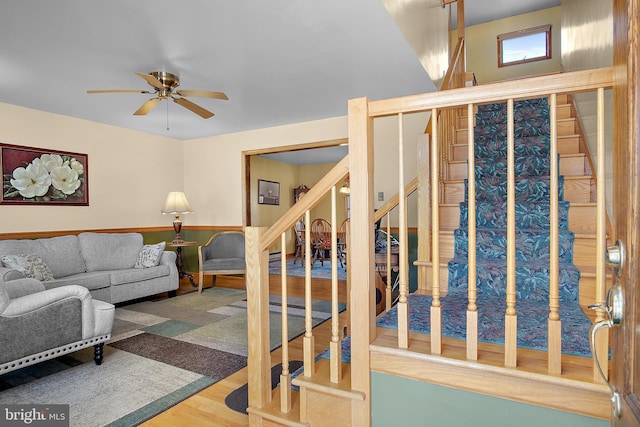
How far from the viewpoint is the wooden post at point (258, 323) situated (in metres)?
1.73

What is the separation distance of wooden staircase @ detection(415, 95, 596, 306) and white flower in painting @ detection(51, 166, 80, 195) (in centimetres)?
450

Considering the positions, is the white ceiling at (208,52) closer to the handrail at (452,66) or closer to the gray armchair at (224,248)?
the handrail at (452,66)

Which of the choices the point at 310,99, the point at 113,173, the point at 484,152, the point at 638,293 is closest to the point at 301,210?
the point at 638,293

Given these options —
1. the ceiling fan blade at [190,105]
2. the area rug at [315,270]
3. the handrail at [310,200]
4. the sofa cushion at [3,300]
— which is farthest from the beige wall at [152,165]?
the handrail at [310,200]

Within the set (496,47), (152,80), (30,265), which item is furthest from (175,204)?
(496,47)

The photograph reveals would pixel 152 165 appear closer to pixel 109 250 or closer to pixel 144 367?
pixel 109 250

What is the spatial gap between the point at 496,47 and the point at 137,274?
582 cm

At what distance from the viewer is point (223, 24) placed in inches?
95.8

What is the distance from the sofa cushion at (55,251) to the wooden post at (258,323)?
134 inches

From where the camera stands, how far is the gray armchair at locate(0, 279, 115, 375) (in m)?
2.20

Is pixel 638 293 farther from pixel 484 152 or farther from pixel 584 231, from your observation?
pixel 484 152

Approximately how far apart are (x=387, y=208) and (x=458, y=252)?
64cm

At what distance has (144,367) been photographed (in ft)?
8.48

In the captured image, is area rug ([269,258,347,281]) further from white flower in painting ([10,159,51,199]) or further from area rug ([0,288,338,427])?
white flower in painting ([10,159,51,199])
